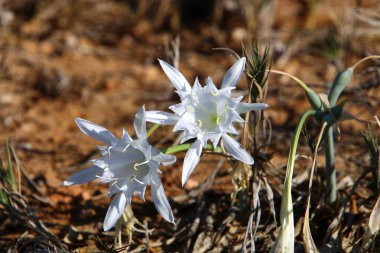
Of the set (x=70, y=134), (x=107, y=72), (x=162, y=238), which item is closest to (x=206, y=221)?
(x=162, y=238)

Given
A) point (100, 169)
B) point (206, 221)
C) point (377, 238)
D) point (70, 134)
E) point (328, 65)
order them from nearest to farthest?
1. point (100, 169)
2. point (377, 238)
3. point (206, 221)
4. point (70, 134)
5. point (328, 65)

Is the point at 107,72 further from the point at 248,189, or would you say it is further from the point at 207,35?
the point at 248,189

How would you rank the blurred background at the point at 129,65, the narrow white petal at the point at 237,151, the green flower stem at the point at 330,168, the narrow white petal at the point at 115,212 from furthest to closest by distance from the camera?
the blurred background at the point at 129,65 < the green flower stem at the point at 330,168 < the narrow white petal at the point at 115,212 < the narrow white petal at the point at 237,151

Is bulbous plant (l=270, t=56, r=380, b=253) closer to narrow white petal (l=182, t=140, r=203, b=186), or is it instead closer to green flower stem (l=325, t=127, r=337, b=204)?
green flower stem (l=325, t=127, r=337, b=204)

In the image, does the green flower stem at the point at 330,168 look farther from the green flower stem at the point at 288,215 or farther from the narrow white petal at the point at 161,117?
the narrow white petal at the point at 161,117

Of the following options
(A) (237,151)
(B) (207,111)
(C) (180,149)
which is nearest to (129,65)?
(B) (207,111)

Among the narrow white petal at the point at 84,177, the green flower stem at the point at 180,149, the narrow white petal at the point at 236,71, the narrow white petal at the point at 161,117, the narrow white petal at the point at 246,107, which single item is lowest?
the narrow white petal at the point at 84,177

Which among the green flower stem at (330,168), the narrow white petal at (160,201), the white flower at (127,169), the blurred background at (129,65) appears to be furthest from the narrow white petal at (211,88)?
the blurred background at (129,65)
